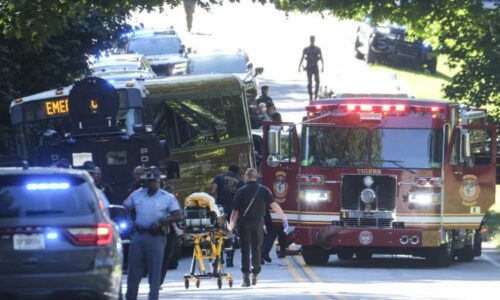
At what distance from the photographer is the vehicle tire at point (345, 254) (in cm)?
2566

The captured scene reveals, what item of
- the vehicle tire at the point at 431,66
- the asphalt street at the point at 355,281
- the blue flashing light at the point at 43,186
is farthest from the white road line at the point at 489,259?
the vehicle tire at the point at 431,66

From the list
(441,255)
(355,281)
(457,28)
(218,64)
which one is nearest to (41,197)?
(355,281)

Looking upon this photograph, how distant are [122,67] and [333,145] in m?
16.5

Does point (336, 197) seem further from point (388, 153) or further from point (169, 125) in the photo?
point (169, 125)

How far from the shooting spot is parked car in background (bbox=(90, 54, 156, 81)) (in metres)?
37.3

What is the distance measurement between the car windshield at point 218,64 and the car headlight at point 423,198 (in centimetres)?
1862

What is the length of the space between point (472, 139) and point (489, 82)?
287 inches

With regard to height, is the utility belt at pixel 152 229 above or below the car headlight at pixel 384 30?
below

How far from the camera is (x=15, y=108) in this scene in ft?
83.8

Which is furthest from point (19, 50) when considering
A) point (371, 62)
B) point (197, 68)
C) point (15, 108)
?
point (371, 62)

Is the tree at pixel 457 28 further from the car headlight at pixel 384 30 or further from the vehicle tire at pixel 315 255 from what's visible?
the car headlight at pixel 384 30

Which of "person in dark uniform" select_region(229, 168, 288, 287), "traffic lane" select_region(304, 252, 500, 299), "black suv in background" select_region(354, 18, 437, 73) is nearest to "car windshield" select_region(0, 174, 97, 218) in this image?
"traffic lane" select_region(304, 252, 500, 299)

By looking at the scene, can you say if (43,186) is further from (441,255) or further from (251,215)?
(441,255)

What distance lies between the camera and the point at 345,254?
26031 mm
